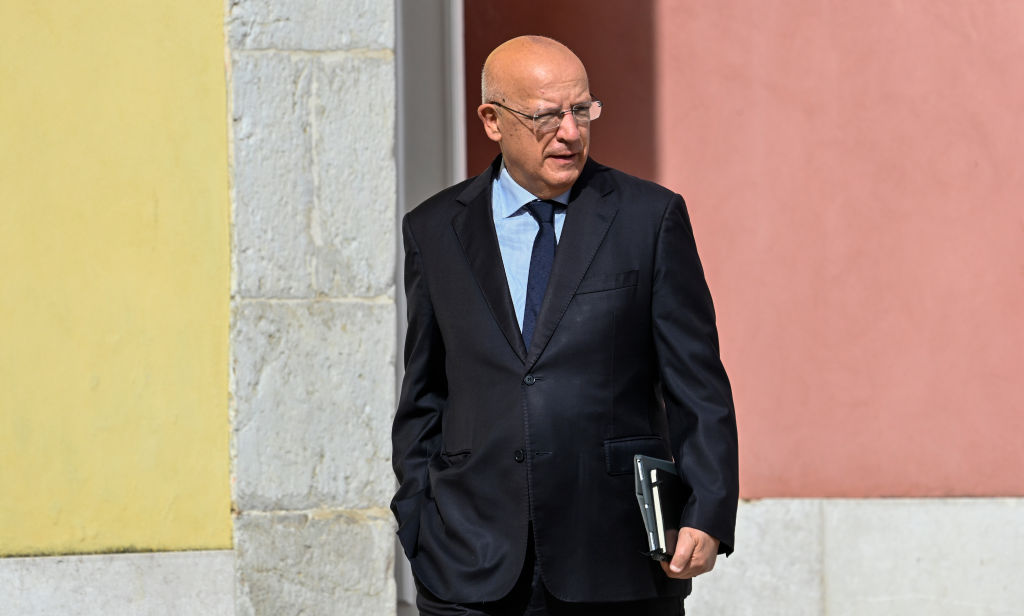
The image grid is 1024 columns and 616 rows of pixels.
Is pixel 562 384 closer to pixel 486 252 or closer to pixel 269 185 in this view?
pixel 486 252

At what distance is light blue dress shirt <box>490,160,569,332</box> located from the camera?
9.64 feet

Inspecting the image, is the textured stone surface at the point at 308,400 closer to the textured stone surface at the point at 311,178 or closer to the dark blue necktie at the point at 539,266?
the textured stone surface at the point at 311,178

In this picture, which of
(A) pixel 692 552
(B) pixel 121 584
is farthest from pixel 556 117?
(B) pixel 121 584

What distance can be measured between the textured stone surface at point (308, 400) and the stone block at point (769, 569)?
1.34 m

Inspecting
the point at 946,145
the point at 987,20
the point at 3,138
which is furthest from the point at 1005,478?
the point at 3,138

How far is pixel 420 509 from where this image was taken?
119 inches

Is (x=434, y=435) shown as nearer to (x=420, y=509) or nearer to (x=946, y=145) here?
(x=420, y=509)

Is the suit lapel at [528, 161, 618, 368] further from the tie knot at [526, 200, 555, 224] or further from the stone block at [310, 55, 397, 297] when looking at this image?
the stone block at [310, 55, 397, 297]

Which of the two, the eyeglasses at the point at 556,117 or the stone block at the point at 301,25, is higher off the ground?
the stone block at the point at 301,25

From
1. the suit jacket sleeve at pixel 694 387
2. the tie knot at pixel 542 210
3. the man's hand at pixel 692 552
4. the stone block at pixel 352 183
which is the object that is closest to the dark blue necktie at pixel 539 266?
the tie knot at pixel 542 210

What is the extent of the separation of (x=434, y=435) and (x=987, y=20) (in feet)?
10.3

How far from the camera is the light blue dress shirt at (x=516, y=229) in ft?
9.64

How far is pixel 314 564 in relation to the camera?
4.30 m

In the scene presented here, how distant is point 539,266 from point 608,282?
0.16 m
